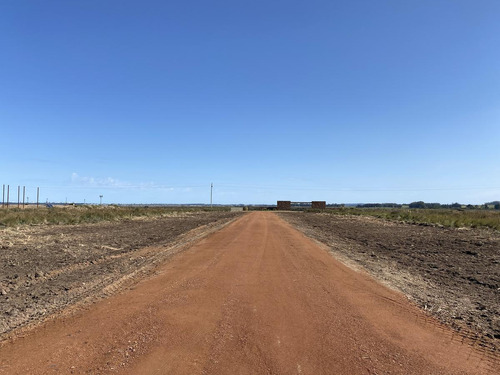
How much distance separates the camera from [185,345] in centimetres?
488

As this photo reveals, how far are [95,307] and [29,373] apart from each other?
2.63m

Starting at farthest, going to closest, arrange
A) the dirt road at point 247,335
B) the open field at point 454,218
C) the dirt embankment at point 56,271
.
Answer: the open field at point 454,218
the dirt embankment at point 56,271
the dirt road at point 247,335

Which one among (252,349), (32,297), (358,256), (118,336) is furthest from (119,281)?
(358,256)

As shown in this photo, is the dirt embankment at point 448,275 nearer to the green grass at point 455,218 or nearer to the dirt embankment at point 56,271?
the dirt embankment at point 56,271

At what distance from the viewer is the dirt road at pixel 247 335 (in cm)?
432

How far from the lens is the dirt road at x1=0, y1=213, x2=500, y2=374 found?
4.32 m

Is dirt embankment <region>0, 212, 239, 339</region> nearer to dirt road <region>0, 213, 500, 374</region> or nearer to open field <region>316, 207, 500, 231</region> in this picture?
dirt road <region>0, 213, 500, 374</region>

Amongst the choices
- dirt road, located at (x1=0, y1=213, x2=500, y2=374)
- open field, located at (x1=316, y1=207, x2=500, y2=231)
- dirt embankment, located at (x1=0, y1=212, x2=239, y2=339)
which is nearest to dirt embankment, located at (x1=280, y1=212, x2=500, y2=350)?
dirt road, located at (x1=0, y1=213, x2=500, y2=374)

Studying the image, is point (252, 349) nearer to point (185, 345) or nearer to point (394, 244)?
point (185, 345)

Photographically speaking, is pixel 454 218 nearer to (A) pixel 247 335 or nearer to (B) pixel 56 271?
(B) pixel 56 271

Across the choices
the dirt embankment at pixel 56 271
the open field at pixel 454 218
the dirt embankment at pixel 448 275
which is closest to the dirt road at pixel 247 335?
the dirt embankment at pixel 448 275

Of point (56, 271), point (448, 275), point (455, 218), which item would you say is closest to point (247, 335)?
point (56, 271)

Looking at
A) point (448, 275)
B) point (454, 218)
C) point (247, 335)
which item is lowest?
point (448, 275)

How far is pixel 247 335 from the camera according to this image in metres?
5.26
